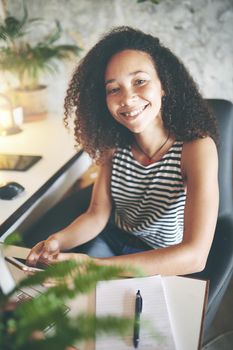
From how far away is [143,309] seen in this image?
752 mm

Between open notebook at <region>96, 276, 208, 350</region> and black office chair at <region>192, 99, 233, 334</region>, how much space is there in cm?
21

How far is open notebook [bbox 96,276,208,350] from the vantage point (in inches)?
27.8

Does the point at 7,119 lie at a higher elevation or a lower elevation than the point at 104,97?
lower

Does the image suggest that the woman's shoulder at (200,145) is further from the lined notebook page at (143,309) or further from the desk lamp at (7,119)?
the desk lamp at (7,119)

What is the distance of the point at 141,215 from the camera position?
48.6 inches

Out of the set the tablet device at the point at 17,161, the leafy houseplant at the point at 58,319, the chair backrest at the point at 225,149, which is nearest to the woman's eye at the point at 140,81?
the chair backrest at the point at 225,149

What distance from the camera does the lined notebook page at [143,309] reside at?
2.30 ft

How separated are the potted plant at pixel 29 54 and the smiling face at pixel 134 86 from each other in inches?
34.6

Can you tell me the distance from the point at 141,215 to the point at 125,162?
0.21 meters

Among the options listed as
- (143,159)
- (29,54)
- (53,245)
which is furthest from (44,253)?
(29,54)

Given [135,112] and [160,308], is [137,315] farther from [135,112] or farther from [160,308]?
[135,112]

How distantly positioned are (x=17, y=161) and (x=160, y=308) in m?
0.96

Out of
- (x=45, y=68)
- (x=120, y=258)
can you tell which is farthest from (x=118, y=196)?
(x=45, y=68)

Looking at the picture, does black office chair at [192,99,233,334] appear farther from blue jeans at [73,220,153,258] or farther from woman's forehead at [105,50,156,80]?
woman's forehead at [105,50,156,80]
